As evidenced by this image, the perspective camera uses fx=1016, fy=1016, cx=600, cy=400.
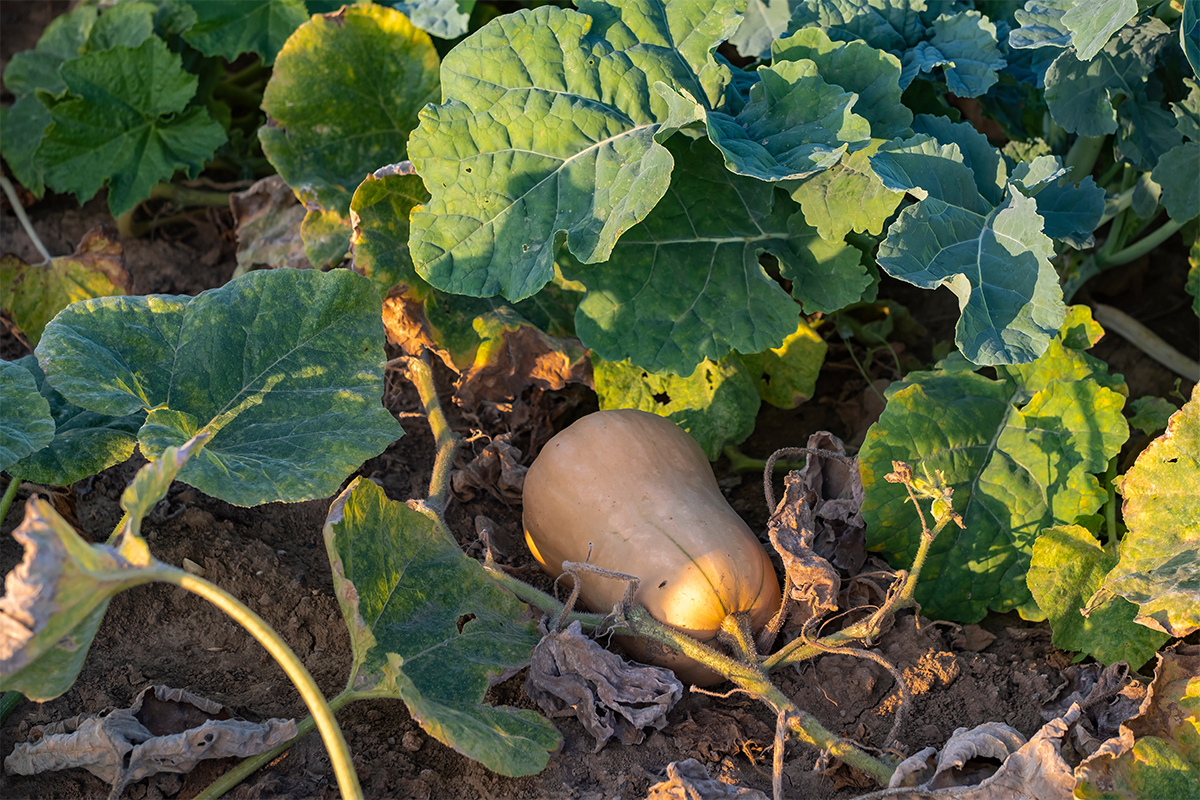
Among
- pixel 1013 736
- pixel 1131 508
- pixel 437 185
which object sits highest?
pixel 437 185

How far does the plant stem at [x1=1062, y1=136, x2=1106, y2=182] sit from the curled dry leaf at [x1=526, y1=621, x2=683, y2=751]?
169 cm

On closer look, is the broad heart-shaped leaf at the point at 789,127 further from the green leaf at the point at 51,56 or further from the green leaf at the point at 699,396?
the green leaf at the point at 51,56

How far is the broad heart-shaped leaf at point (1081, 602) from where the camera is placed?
1.91 m

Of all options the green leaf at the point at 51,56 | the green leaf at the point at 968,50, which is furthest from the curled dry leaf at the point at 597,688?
the green leaf at the point at 51,56

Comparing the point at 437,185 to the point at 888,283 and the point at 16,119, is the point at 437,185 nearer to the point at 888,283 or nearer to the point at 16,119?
the point at 888,283

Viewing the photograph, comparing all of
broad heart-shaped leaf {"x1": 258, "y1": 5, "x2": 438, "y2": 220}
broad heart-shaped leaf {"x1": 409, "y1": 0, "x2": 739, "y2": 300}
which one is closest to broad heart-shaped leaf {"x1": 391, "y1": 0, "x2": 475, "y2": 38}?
broad heart-shaped leaf {"x1": 258, "y1": 5, "x2": 438, "y2": 220}

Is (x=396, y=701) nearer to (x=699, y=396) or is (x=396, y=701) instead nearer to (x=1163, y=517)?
(x=699, y=396)

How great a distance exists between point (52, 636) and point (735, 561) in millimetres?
1173

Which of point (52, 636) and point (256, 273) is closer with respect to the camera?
point (52, 636)

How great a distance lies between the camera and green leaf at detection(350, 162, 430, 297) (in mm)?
2301

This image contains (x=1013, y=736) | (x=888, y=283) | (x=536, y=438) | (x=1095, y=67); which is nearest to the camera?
(x=1013, y=736)

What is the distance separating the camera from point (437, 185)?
2.11 m

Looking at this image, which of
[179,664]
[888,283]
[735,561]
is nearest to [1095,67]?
[888,283]

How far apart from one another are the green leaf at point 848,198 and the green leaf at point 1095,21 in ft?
1.35
